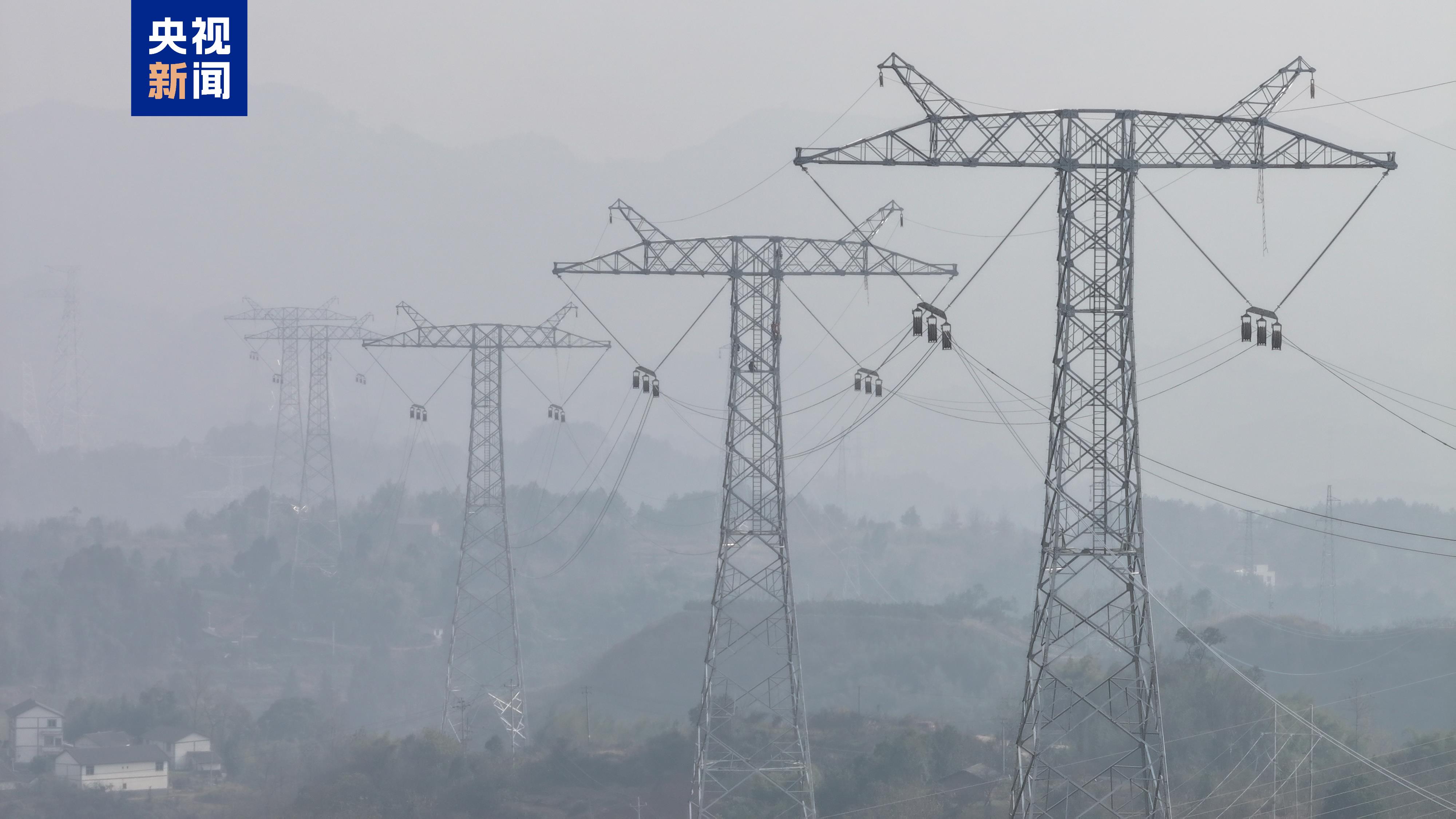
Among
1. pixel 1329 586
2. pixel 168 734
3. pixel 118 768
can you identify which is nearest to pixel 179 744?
pixel 168 734

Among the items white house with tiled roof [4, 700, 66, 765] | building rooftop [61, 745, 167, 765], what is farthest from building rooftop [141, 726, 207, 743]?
white house with tiled roof [4, 700, 66, 765]

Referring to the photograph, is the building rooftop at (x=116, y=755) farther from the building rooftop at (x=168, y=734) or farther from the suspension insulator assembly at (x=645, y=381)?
the suspension insulator assembly at (x=645, y=381)

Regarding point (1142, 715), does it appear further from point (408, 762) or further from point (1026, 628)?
point (1026, 628)

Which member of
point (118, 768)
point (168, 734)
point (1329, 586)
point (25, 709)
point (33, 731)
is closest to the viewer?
point (118, 768)

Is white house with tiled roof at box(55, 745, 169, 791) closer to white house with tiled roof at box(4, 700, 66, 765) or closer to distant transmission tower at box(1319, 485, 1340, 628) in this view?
white house with tiled roof at box(4, 700, 66, 765)

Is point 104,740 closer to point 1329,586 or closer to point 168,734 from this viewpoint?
point 168,734

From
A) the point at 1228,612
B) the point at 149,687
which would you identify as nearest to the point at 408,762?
the point at 149,687
